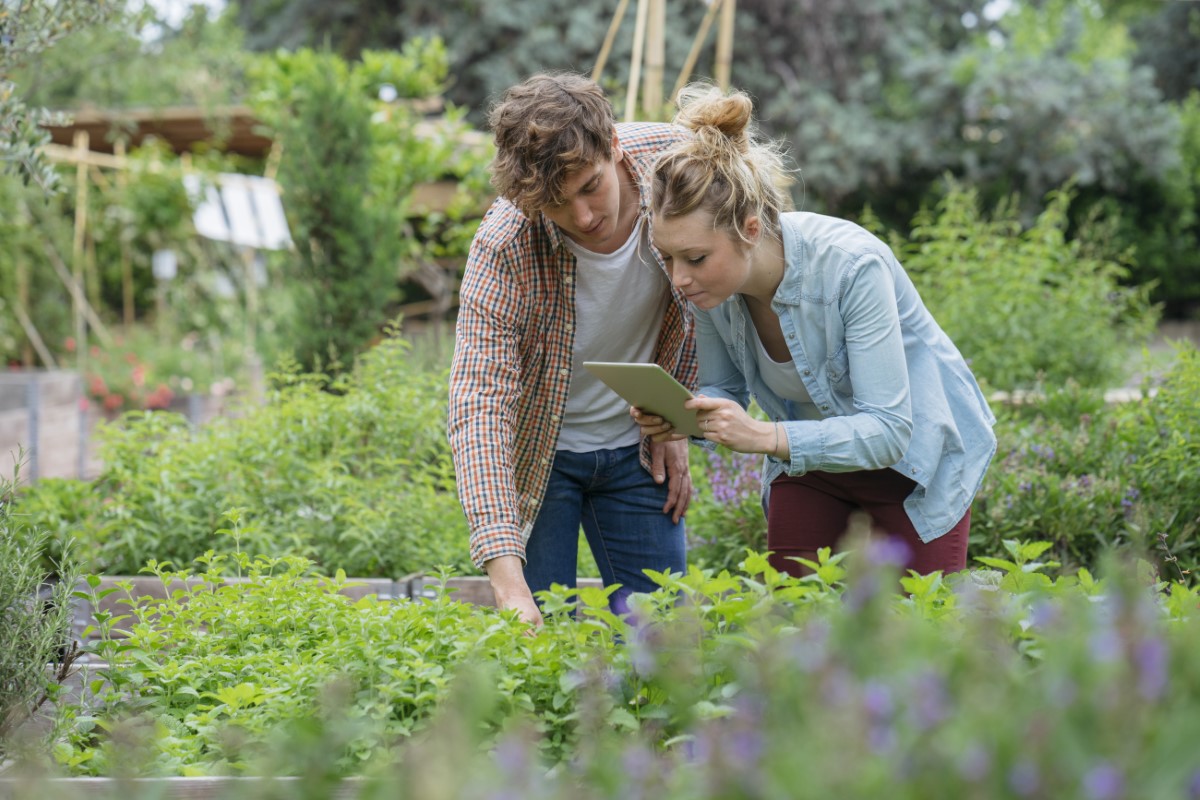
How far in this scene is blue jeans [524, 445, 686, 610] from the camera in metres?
2.82

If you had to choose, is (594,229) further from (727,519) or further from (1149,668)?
(1149,668)

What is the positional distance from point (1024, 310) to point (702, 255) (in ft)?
12.7

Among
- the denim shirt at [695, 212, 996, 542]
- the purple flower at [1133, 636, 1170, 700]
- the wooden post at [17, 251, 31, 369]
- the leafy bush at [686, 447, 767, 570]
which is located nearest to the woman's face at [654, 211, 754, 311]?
the denim shirt at [695, 212, 996, 542]

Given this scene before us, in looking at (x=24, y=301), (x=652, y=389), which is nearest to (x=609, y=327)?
(x=652, y=389)

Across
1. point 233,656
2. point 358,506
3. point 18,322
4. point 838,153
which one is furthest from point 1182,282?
point 233,656

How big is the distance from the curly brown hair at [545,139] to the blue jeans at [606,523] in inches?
27.6

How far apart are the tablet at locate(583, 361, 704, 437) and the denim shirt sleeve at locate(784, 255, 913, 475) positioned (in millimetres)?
247

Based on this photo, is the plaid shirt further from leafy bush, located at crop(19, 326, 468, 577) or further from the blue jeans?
leafy bush, located at crop(19, 326, 468, 577)

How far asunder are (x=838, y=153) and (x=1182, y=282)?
5748mm

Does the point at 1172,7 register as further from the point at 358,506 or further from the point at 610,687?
the point at 610,687

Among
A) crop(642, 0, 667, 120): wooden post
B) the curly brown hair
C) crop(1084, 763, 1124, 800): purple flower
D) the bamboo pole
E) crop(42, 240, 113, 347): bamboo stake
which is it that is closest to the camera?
crop(1084, 763, 1124, 800): purple flower

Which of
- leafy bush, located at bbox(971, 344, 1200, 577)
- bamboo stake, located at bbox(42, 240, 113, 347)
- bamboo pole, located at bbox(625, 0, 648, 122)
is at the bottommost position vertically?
bamboo stake, located at bbox(42, 240, 113, 347)

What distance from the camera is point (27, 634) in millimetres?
2008

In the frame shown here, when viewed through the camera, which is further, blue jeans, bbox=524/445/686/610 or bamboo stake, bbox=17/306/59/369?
bamboo stake, bbox=17/306/59/369
